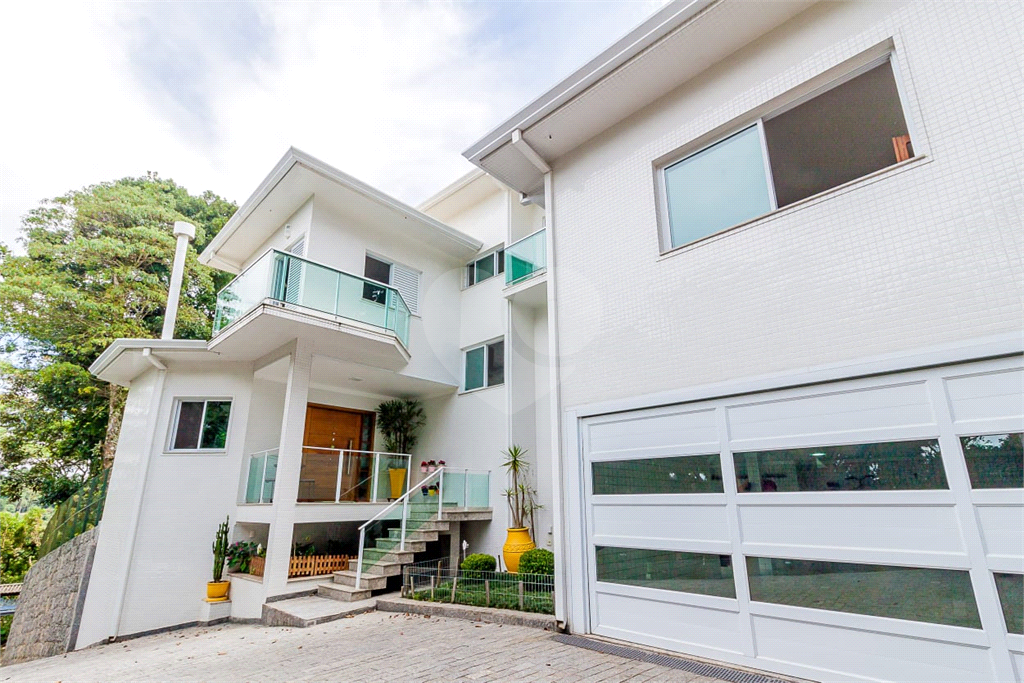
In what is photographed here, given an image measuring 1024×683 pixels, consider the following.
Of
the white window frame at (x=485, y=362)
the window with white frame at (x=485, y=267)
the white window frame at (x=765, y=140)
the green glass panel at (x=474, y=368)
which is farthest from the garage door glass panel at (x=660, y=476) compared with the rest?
the window with white frame at (x=485, y=267)

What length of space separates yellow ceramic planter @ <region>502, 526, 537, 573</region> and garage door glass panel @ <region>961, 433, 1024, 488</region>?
6896 millimetres

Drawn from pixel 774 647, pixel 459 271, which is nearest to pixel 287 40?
pixel 459 271

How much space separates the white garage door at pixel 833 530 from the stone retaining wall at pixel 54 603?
10.3m

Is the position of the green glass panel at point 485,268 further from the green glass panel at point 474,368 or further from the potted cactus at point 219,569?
the potted cactus at point 219,569

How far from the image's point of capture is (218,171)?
20.8 meters

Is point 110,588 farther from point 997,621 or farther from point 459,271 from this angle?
point 997,621

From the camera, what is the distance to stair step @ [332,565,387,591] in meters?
8.02

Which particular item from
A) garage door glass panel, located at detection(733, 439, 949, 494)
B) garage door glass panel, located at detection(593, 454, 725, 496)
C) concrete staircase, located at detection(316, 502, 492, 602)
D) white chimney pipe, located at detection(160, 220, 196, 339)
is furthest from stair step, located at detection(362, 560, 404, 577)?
white chimney pipe, located at detection(160, 220, 196, 339)

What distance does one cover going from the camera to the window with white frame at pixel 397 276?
37.2ft

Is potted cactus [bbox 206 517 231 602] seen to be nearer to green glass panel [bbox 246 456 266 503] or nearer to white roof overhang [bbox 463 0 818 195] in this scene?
green glass panel [bbox 246 456 266 503]

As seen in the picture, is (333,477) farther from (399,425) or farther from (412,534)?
(399,425)

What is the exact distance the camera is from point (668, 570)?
4492 mm

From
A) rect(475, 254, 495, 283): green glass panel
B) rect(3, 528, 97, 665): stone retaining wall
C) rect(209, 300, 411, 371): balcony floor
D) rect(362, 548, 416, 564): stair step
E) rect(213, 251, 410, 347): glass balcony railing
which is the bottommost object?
rect(3, 528, 97, 665): stone retaining wall

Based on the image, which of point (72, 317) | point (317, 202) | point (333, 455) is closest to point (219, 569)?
point (333, 455)
